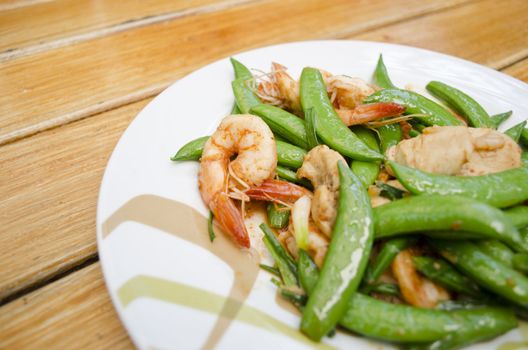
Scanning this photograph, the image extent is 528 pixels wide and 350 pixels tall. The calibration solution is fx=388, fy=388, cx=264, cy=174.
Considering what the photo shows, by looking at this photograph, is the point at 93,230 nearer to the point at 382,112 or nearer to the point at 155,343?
the point at 155,343

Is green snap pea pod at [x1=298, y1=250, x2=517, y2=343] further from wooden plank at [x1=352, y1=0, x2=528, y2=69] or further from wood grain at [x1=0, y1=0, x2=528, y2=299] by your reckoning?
wooden plank at [x1=352, y1=0, x2=528, y2=69]

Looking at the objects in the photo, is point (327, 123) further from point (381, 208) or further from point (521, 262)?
point (521, 262)

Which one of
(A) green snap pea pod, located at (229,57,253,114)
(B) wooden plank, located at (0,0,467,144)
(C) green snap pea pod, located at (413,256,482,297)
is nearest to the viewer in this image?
(C) green snap pea pod, located at (413,256,482,297)

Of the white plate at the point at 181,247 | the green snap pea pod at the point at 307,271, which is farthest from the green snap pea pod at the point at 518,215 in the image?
the green snap pea pod at the point at 307,271

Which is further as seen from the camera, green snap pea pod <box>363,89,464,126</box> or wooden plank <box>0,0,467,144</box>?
wooden plank <box>0,0,467,144</box>

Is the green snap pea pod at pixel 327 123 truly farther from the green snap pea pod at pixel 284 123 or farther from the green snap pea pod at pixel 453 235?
the green snap pea pod at pixel 453 235

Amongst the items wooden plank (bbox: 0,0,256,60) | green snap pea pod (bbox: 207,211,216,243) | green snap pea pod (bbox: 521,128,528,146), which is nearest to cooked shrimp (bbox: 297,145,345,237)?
green snap pea pod (bbox: 207,211,216,243)

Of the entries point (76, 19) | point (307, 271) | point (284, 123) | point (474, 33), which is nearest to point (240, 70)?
point (284, 123)
